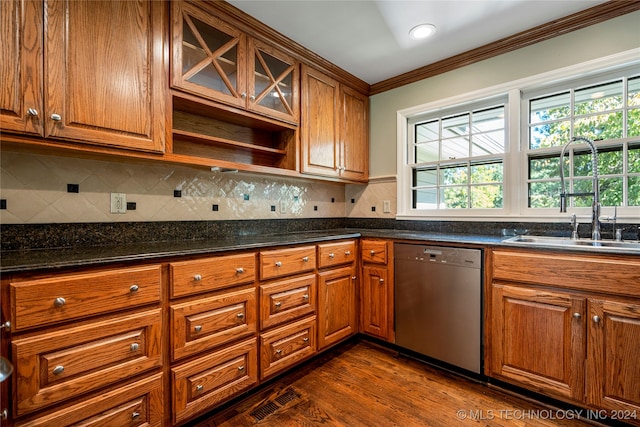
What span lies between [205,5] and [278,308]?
6.21 feet

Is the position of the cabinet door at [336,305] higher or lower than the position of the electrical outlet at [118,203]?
lower

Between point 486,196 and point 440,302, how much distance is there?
1060 millimetres

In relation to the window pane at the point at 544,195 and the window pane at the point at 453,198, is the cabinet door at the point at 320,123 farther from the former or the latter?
the window pane at the point at 544,195

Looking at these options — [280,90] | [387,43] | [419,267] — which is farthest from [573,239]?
[280,90]

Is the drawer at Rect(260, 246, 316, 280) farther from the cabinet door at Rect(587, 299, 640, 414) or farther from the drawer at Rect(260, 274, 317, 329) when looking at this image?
the cabinet door at Rect(587, 299, 640, 414)

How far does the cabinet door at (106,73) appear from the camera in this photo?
128 centimetres

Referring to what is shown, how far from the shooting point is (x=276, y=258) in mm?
1828

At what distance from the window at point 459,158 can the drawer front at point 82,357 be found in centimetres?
242

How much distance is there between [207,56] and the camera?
5.89ft

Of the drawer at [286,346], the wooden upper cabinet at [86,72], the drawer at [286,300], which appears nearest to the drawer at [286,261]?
the drawer at [286,300]

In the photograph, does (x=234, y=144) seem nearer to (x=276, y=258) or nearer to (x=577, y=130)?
(x=276, y=258)

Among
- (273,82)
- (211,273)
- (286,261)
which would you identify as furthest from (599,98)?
(211,273)

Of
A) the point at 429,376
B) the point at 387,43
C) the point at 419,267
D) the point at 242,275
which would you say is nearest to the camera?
the point at 242,275

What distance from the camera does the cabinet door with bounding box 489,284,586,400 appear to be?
156 cm
